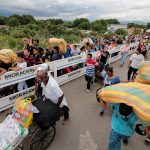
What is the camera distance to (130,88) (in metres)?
3.06

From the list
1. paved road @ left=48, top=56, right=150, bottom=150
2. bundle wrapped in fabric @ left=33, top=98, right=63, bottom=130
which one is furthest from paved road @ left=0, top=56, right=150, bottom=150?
bundle wrapped in fabric @ left=33, top=98, right=63, bottom=130

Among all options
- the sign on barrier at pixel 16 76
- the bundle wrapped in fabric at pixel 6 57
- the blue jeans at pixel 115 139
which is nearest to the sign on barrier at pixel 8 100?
the sign on barrier at pixel 16 76

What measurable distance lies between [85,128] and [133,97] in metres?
2.80

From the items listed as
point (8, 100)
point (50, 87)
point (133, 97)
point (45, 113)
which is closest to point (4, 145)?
point (45, 113)

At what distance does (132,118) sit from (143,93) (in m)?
0.62

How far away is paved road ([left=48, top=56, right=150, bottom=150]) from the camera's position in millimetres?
4754

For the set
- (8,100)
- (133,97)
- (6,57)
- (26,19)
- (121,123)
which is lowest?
(26,19)

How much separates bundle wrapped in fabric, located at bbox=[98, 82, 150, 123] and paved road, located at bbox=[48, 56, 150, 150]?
205 centimetres

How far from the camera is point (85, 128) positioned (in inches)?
214

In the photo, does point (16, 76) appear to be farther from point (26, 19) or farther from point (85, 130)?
point (26, 19)

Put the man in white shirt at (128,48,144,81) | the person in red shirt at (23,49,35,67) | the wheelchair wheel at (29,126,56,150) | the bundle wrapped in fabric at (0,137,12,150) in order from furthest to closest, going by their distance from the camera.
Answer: the man in white shirt at (128,48,144,81), the person in red shirt at (23,49,35,67), the wheelchair wheel at (29,126,56,150), the bundle wrapped in fabric at (0,137,12,150)

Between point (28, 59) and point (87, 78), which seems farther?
point (87, 78)

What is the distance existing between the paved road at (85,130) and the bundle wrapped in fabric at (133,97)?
6.64 ft

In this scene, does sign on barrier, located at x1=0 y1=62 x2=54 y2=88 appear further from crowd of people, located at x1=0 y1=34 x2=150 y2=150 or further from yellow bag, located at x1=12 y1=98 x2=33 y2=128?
yellow bag, located at x1=12 y1=98 x2=33 y2=128
